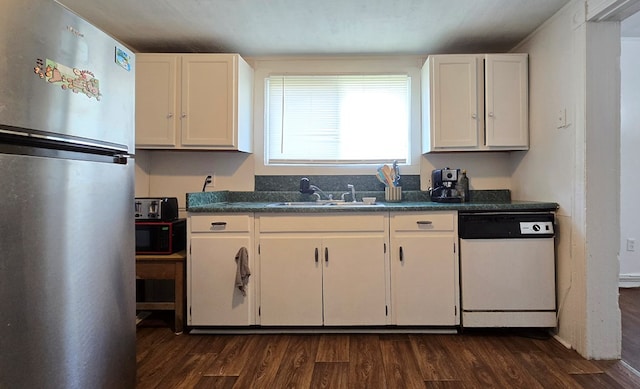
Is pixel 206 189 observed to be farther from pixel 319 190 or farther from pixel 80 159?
pixel 80 159

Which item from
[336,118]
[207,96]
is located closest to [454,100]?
[336,118]

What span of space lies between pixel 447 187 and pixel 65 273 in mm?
2423

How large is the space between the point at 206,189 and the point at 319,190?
1014mm

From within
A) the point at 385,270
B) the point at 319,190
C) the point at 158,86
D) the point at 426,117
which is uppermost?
the point at 158,86

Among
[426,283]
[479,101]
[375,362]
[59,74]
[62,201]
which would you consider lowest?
[375,362]

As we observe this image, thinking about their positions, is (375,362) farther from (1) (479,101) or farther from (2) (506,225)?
(1) (479,101)

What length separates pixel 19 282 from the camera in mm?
988

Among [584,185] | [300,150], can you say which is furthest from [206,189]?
[584,185]

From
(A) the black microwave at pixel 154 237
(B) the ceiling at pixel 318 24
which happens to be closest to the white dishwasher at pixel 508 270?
(B) the ceiling at pixel 318 24

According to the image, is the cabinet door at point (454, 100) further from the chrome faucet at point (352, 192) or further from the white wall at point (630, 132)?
the white wall at point (630, 132)

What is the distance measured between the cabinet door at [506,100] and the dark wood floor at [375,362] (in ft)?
4.76

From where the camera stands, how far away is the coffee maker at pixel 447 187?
258 cm

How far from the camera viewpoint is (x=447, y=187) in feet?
8.54

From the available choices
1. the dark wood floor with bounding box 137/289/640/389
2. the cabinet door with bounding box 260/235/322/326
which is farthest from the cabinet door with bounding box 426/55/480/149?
the dark wood floor with bounding box 137/289/640/389
